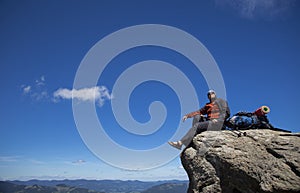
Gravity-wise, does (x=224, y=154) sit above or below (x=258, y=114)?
below

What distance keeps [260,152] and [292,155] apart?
4.14 ft

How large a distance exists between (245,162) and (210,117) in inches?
144

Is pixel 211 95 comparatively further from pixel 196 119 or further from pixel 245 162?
pixel 245 162

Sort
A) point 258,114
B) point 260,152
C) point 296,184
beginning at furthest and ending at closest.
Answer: point 258,114 < point 260,152 < point 296,184

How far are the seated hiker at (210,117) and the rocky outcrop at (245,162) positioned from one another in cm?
70

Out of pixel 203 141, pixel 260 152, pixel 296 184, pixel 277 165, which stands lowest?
pixel 296 184

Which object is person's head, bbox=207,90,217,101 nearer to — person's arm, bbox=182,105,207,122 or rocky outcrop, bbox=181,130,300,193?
person's arm, bbox=182,105,207,122

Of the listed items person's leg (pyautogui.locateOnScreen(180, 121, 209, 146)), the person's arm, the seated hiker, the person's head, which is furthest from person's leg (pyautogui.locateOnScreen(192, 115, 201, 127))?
the person's head

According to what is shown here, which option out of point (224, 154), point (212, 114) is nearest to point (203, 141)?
point (224, 154)

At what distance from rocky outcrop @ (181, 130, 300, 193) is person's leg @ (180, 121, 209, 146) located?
59cm

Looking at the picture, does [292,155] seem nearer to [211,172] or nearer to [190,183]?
[211,172]

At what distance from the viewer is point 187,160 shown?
12.4 m

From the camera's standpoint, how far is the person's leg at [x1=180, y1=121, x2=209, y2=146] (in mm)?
12969

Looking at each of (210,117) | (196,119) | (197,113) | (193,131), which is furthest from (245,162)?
(197,113)
